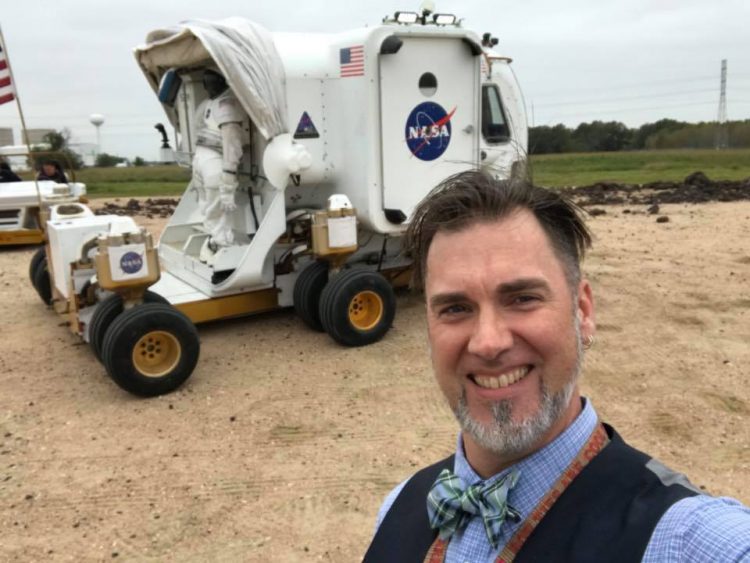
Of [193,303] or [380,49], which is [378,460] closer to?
[193,303]

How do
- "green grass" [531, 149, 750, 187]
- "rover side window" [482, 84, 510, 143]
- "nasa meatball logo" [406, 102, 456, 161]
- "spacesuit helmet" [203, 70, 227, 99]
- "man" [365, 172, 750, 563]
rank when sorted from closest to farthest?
"man" [365, 172, 750, 563] → "nasa meatball logo" [406, 102, 456, 161] → "spacesuit helmet" [203, 70, 227, 99] → "rover side window" [482, 84, 510, 143] → "green grass" [531, 149, 750, 187]

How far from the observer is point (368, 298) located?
673cm

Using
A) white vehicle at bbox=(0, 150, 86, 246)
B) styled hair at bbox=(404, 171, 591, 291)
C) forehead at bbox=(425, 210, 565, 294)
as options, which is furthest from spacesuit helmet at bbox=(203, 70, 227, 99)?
white vehicle at bbox=(0, 150, 86, 246)

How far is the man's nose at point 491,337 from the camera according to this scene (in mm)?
1410

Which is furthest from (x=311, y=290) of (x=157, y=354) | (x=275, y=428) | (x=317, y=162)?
(x=275, y=428)

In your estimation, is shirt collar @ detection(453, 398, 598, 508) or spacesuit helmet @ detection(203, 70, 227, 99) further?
spacesuit helmet @ detection(203, 70, 227, 99)

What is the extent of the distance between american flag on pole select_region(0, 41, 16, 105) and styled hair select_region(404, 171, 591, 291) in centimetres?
720

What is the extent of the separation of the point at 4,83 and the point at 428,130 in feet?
16.2

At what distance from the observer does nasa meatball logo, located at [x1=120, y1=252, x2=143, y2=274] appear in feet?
17.5

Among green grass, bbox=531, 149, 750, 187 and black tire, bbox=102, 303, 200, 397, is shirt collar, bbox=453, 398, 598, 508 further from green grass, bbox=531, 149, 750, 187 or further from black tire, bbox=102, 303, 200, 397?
green grass, bbox=531, 149, 750, 187

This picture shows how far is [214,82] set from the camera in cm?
692

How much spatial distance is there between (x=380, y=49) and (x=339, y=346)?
276 centimetres

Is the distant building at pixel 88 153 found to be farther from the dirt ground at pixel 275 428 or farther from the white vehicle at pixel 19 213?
the dirt ground at pixel 275 428

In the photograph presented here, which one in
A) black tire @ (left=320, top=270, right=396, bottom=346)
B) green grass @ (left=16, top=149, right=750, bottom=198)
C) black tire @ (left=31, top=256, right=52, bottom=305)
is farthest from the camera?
green grass @ (left=16, top=149, right=750, bottom=198)
